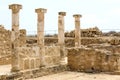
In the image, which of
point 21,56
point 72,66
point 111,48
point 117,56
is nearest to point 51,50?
point 72,66

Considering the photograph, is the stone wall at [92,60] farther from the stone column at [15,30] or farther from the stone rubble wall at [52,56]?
the stone column at [15,30]

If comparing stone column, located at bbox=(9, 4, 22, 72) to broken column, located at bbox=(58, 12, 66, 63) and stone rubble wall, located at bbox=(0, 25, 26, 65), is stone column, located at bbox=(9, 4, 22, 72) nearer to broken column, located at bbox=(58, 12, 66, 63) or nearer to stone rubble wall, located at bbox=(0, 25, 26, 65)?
broken column, located at bbox=(58, 12, 66, 63)

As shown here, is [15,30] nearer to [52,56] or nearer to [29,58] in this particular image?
[29,58]

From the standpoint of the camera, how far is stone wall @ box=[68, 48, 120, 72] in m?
17.0

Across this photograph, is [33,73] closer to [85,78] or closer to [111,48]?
[85,78]

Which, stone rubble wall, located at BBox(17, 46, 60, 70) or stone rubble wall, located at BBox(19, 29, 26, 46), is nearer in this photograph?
stone rubble wall, located at BBox(17, 46, 60, 70)

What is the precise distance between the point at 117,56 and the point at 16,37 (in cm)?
661

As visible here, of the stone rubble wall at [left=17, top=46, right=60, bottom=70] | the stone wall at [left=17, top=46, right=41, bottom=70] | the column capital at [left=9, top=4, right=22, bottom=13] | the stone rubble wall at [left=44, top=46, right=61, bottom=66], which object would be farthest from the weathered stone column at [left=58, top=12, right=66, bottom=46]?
the column capital at [left=9, top=4, right=22, bottom=13]

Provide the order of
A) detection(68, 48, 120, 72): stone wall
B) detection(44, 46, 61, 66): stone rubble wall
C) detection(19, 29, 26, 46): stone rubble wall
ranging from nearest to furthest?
detection(68, 48, 120, 72): stone wall < detection(44, 46, 61, 66): stone rubble wall < detection(19, 29, 26, 46): stone rubble wall

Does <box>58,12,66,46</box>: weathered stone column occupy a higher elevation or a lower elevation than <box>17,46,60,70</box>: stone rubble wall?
higher

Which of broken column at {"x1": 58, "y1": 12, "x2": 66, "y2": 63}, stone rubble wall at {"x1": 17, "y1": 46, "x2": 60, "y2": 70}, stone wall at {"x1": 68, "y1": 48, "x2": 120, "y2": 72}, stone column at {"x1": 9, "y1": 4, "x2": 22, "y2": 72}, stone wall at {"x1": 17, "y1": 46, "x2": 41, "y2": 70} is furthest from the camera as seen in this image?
broken column at {"x1": 58, "y1": 12, "x2": 66, "y2": 63}

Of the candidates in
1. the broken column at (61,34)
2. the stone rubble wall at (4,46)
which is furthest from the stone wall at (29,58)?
the stone rubble wall at (4,46)

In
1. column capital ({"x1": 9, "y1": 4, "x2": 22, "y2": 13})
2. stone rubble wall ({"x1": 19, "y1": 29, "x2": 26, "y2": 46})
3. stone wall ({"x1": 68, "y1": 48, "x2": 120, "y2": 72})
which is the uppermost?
column capital ({"x1": 9, "y1": 4, "x2": 22, "y2": 13})

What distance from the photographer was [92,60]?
691 inches
